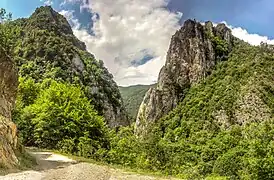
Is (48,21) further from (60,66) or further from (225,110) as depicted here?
(225,110)

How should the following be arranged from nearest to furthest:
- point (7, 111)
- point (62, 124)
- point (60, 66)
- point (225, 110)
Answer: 1. point (7, 111)
2. point (62, 124)
3. point (60, 66)
4. point (225, 110)

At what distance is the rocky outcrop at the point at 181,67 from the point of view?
152500 mm

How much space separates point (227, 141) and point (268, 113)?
2322 centimetres

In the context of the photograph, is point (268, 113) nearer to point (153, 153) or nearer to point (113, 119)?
point (113, 119)

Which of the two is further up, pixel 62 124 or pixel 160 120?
pixel 160 120

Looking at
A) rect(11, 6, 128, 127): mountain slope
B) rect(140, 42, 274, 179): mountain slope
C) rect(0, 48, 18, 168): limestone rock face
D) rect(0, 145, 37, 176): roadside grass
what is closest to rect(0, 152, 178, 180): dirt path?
rect(0, 145, 37, 176): roadside grass

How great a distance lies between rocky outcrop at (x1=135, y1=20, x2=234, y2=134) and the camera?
152500 millimetres

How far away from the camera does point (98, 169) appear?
80.8 feet

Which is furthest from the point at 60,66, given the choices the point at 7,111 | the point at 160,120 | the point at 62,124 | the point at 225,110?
the point at 7,111

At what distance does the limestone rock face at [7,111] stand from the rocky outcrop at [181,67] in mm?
111043

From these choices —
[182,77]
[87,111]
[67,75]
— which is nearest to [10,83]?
[87,111]

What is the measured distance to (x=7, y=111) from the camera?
113 feet

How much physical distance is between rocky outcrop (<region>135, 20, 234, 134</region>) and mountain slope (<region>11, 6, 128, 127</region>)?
31079 mm

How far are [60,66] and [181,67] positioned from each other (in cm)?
6923
